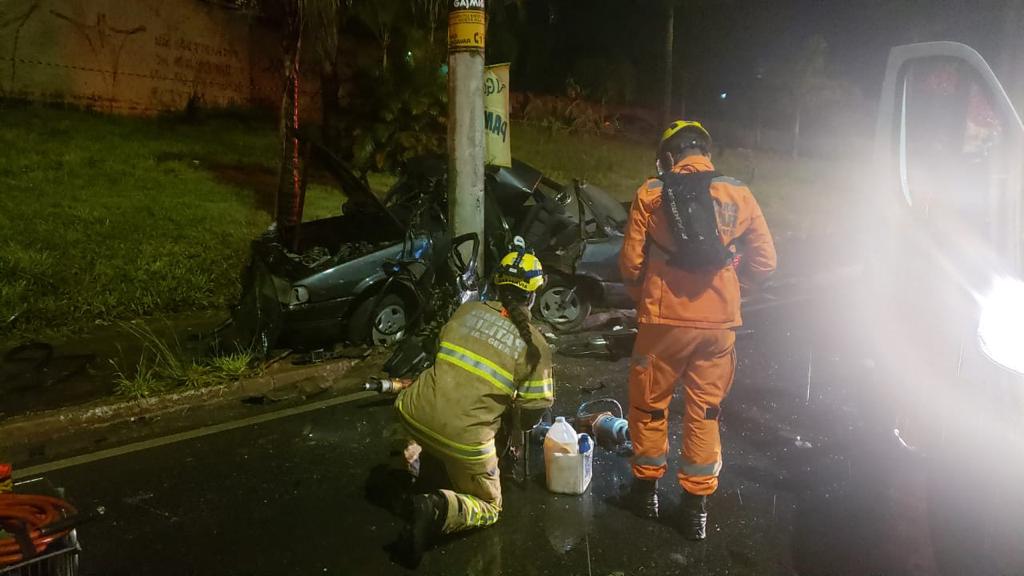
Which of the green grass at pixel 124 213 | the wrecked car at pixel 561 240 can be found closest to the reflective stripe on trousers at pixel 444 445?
the wrecked car at pixel 561 240

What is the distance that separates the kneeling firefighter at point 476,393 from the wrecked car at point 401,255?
2.66m

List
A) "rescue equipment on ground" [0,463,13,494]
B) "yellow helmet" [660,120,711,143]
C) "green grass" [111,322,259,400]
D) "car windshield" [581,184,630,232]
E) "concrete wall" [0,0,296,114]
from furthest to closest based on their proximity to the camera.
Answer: "concrete wall" [0,0,296,114] → "car windshield" [581,184,630,232] → "green grass" [111,322,259,400] → "yellow helmet" [660,120,711,143] → "rescue equipment on ground" [0,463,13,494]

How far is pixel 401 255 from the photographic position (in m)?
6.19

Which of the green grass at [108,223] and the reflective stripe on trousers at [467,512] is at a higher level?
the green grass at [108,223]

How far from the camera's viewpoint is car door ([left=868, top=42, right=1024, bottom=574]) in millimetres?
3311

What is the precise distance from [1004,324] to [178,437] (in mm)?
4667

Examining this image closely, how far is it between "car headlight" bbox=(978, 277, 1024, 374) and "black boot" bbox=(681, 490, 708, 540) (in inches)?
58.1

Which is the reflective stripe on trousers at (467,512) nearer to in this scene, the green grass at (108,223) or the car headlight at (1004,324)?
the car headlight at (1004,324)

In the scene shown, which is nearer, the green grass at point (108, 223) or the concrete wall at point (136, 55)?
the green grass at point (108, 223)

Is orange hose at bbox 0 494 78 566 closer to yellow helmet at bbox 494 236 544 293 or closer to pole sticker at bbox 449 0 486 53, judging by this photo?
yellow helmet at bbox 494 236 544 293

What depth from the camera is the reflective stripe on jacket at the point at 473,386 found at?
3.25 m

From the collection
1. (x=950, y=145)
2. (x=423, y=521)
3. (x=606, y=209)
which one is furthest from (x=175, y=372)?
(x=950, y=145)

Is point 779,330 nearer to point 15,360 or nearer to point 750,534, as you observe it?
point 750,534

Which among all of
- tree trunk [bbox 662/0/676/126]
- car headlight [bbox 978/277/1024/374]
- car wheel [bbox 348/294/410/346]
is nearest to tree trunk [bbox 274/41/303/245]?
car wheel [bbox 348/294/410/346]
